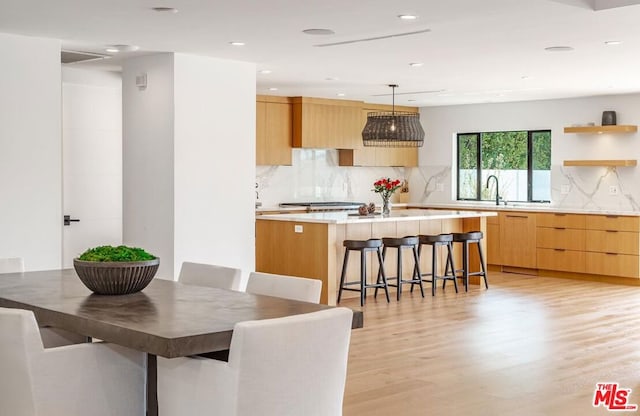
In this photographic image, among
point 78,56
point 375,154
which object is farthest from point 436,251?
point 78,56

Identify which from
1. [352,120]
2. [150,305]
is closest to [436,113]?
[352,120]

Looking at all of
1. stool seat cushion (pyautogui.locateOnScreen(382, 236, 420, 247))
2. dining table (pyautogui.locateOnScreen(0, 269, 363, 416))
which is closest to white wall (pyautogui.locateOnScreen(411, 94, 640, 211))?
stool seat cushion (pyautogui.locateOnScreen(382, 236, 420, 247))

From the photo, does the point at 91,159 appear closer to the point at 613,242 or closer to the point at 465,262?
the point at 465,262

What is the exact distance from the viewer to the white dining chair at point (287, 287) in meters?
3.84

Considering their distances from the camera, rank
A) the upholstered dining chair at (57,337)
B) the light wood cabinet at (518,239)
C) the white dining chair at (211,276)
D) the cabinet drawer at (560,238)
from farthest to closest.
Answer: the light wood cabinet at (518,239)
the cabinet drawer at (560,238)
the white dining chair at (211,276)
the upholstered dining chair at (57,337)

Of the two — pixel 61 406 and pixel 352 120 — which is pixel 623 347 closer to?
Result: pixel 61 406

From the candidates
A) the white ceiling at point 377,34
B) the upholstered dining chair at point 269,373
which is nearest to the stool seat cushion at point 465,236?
the white ceiling at point 377,34

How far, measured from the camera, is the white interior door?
8.52 m

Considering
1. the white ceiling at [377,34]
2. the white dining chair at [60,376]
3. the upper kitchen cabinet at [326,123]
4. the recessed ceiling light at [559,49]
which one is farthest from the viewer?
the upper kitchen cabinet at [326,123]

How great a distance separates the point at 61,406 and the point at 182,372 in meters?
0.50

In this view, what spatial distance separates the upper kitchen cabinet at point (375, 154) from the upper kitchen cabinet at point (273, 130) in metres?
1.24

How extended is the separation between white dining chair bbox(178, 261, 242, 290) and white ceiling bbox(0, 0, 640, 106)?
5.70ft

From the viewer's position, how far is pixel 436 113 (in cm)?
1318

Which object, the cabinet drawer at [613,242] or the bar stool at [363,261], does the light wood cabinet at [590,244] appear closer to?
the cabinet drawer at [613,242]
